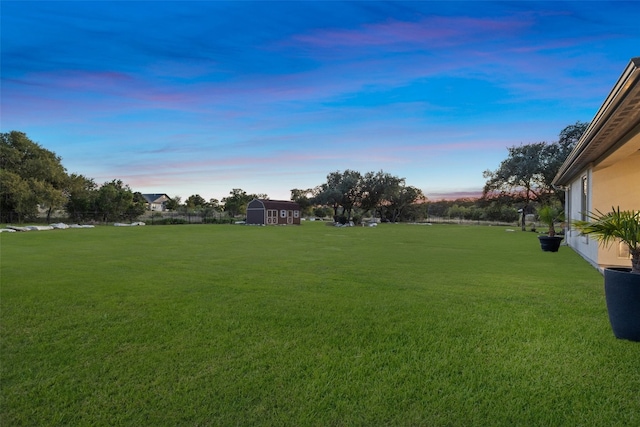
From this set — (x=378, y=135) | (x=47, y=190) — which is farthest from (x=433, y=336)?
(x=47, y=190)

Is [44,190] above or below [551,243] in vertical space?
above

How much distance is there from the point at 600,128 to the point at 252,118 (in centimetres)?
1320

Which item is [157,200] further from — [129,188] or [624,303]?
[624,303]

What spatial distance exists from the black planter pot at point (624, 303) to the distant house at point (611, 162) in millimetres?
1294

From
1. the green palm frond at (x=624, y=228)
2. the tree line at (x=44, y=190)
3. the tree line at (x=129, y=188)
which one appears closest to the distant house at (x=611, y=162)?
the green palm frond at (x=624, y=228)

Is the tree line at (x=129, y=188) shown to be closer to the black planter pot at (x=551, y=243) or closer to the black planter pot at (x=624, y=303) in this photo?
the black planter pot at (x=551, y=243)

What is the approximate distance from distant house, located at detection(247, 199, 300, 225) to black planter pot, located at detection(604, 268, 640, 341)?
122ft

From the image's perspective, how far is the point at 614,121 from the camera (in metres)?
5.26

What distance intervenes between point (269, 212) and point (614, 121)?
36916 mm

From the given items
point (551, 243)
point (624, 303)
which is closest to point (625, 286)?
point (624, 303)

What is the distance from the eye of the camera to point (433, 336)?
3615 millimetres

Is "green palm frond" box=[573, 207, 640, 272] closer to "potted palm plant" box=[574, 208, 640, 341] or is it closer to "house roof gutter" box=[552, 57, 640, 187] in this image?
"potted palm plant" box=[574, 208, 640, 341]

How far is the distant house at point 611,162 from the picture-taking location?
4.48 metres

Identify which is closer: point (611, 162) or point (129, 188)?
point (611, 162)
